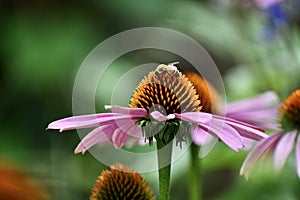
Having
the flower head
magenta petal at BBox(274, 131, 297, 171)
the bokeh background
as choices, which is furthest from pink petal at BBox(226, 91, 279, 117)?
the bokeh background

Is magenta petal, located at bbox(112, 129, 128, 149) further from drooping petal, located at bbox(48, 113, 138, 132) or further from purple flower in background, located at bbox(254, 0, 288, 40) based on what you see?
purple flower in background, located at bbox(254, 0, 288, 40)

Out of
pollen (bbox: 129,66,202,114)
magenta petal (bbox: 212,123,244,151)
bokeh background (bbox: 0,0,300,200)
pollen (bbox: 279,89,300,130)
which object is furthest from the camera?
bokeh background (bbox: 0,0,300,200)

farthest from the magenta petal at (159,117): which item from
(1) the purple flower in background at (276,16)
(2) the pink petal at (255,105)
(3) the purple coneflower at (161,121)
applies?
(1) the purple flower in background at (276,16)

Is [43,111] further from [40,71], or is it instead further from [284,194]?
[284,194]

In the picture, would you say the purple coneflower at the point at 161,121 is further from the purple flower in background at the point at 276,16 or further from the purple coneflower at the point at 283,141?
the purple flower in background at the point at 276,16

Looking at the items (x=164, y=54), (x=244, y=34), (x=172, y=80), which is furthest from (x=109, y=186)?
(x=164, y=54)

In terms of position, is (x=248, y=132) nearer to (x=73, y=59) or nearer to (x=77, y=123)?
(x=77, y=123)
